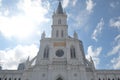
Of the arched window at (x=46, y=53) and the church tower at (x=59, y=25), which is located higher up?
the church tower at (x=59, y=25)

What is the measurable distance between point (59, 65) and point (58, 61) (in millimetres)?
1413

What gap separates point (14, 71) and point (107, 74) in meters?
29.9

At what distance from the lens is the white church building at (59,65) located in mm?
46250

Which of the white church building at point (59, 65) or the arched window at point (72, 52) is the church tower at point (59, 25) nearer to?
the white church building at point (59, 65)

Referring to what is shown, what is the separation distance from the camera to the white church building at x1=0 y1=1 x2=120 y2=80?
46.2 metres

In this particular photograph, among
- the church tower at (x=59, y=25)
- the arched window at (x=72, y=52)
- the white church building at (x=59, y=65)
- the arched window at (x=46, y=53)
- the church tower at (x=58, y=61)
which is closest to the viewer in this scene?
the church tower at (x=58, y=61)

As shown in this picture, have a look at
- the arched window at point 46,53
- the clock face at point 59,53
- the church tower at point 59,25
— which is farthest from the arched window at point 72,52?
the arched window at point 46,53

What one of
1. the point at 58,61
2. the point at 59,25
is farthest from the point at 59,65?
the point at 59,25

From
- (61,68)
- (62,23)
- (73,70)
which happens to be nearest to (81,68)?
(73,70)

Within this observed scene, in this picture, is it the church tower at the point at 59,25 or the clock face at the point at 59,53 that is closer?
the clock face at the point at 59,53

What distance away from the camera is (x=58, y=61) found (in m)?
48.2

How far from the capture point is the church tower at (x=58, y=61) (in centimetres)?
4612

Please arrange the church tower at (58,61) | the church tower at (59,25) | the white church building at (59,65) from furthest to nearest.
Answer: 1. the church tower at (59,25)
2. the white church building at (59,65)
3. the church tower at (58,61)

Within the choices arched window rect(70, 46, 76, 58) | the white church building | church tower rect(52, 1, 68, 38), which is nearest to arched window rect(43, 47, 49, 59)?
the white church building
